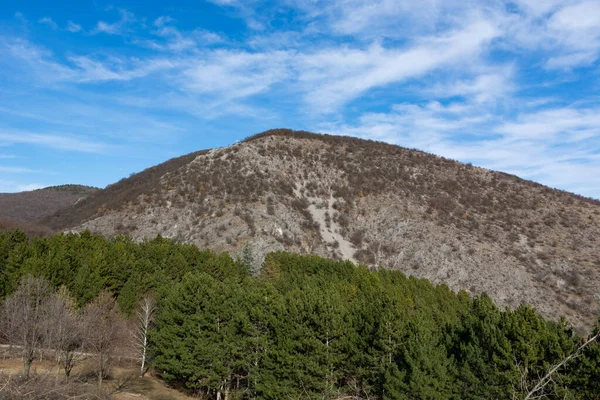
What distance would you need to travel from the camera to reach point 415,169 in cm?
9419

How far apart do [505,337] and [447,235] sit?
50736mm

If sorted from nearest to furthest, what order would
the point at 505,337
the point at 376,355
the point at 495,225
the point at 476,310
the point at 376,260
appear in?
the point at 505,337
the point at 376,355
the point at 476,310
the point at 376,260
the point at 495,225

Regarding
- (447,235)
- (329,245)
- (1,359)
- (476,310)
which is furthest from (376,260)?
(1,359)

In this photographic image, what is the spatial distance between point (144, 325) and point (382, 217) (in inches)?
1968

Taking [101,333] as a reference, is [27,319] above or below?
above

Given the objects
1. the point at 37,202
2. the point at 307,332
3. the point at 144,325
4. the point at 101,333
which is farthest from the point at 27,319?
the point at 37,202

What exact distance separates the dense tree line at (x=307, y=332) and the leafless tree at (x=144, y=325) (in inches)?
27.1

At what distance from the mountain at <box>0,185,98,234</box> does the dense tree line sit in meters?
78.1

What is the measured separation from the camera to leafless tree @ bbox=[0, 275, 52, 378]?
2319 centimetres

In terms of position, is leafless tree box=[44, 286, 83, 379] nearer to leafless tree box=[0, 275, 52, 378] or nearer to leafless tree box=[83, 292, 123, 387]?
leafless tree box=[0, 275, 52, 378]

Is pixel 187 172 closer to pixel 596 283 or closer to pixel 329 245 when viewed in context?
pixel 329 245

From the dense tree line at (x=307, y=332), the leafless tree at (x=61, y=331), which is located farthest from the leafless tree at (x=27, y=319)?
the dense tree line at (x=307, y=332)

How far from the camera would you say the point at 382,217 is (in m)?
77.5

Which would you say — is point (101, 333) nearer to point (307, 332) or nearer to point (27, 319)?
point (27, 319)
